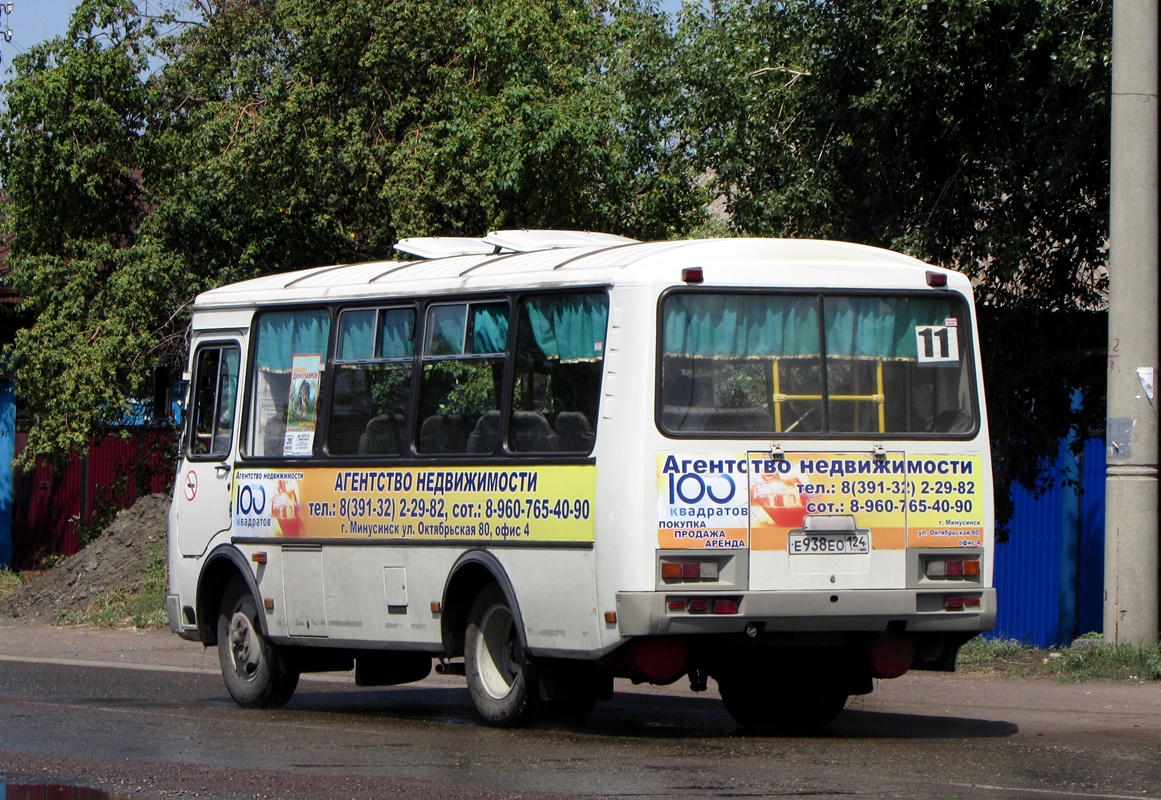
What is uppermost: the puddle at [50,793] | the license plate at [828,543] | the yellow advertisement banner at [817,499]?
the yellow advertisement banner at [817,499]

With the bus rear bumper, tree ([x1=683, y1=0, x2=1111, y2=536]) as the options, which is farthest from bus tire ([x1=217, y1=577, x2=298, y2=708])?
tree ([x1=683, y1=0, x2=1111, y2=536])

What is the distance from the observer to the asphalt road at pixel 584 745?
822cm

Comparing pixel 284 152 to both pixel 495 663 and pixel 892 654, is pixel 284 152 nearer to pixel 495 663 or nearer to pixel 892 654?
pixel 495 663

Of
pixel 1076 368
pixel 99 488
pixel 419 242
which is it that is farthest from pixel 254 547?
pixel 99 488

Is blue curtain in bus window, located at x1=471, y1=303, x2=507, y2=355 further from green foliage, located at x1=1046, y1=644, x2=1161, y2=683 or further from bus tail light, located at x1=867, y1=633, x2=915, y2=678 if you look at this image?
green foliage, located at x1=1046, y1=644, x2=1161, y2=683

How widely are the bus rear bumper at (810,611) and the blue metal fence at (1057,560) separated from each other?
798cm

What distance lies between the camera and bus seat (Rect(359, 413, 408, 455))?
37.5 feet

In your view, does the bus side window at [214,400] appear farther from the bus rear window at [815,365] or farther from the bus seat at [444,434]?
the bus rear window at [815,365]

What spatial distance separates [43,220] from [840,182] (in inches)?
450

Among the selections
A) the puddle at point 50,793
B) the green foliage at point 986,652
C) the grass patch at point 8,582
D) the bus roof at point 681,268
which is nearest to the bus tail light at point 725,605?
the bus roof at point 681,268

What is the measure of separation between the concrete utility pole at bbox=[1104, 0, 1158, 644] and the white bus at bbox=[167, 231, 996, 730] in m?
3.49

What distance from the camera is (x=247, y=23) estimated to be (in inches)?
880

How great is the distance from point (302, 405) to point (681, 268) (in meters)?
3.49

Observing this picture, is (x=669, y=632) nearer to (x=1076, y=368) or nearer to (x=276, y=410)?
(x=276, y=410)
